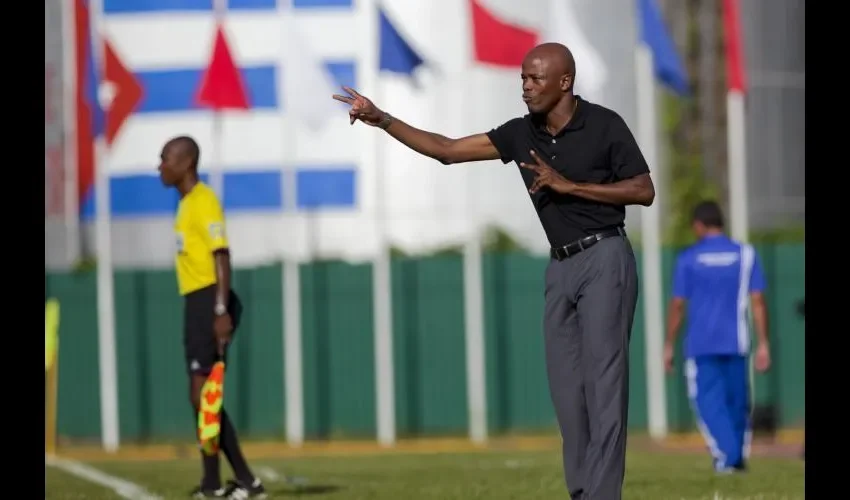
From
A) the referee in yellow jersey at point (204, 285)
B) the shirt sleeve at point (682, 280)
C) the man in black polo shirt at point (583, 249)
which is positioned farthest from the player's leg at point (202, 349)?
the shirt sleeve at point (682, 280)

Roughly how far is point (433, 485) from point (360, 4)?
61.6 feet

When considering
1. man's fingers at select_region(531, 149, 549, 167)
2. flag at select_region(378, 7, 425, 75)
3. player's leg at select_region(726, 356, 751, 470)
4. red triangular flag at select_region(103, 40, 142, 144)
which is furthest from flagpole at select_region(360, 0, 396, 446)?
man's fingers at select_region(531, 149, 549, 167)

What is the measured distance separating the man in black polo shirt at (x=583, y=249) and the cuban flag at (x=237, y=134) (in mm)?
17608

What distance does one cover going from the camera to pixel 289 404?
2208cm

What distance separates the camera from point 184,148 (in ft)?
40.7

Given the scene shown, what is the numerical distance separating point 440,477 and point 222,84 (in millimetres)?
8722

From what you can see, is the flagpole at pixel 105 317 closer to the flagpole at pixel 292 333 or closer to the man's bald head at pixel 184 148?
the flagpole at pixel 292 333

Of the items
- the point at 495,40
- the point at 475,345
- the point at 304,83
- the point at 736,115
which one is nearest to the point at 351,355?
the point at 475,345

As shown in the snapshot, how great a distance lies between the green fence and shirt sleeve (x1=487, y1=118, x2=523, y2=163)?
1327cm

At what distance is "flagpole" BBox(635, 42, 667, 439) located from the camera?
72.3 feet

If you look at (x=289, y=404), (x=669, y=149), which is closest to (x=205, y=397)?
(x=289, y=404)

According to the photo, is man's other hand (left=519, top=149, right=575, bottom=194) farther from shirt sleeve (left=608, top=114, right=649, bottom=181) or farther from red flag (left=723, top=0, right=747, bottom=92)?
red flag (left=723, top=0, right=747, bottom=92)

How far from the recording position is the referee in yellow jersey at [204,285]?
12.2m

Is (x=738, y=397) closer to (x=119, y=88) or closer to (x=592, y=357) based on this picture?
(x=592, y=357)
